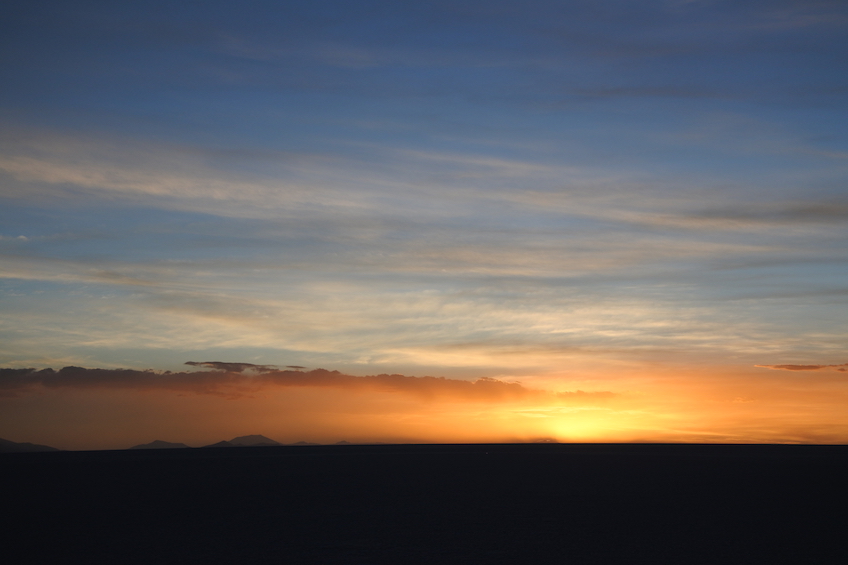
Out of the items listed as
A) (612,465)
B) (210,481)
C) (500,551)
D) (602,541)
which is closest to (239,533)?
(500,551)

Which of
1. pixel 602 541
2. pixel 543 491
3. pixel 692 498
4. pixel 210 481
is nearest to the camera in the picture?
pixel 602 541

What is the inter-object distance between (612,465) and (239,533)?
4215 cm

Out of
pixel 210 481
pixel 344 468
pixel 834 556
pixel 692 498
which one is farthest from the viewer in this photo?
pixel 344 468

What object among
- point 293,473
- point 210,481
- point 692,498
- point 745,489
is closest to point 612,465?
point 745,489

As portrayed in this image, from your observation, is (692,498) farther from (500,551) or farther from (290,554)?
(290,554)

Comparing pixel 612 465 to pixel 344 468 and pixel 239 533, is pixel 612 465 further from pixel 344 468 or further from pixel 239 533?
pixel 239 533

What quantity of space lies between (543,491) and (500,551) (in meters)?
17.3

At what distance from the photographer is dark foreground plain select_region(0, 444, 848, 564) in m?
24.3

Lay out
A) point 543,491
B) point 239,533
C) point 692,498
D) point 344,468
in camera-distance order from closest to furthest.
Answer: point 239,533, point 692,498, point 543,491, point 344,468

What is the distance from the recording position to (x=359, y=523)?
30.5 m

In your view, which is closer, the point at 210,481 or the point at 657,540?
the point at 657,540

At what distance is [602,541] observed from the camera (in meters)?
26.0

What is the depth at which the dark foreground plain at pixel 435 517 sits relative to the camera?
24266 millimetres

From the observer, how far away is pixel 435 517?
31516 millimetres
